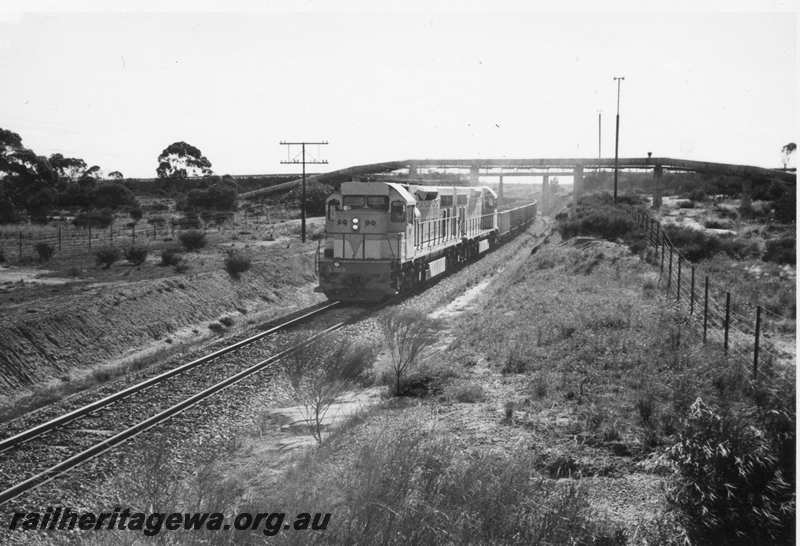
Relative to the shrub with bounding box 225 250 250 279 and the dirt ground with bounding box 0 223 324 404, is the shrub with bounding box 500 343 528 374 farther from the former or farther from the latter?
the shrub with bounding box 225 250 250 279

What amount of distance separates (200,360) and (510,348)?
7.00 metres

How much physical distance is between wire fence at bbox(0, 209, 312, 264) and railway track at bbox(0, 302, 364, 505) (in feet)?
73.3

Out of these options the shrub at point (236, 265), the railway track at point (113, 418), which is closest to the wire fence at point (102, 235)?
the shrub at point (236, 265)

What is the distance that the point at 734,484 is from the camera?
276 inches

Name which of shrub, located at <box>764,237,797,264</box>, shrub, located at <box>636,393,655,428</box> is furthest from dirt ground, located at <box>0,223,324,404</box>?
shrub, located at <box>764,237,797,264</box>

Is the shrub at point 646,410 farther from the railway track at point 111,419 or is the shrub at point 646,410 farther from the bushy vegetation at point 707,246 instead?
the bushy vegetation at point 707,246

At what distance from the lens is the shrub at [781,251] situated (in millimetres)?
29875

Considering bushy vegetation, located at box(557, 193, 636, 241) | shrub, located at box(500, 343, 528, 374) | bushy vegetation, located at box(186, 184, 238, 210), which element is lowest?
shrub, located at box(500, 343, 528, 374)

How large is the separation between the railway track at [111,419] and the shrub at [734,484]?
325 inches

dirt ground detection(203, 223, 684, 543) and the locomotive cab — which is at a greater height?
the locomotive cab

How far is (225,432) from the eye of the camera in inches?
460

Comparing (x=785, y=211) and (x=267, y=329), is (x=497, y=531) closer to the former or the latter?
(x=267, y=329)

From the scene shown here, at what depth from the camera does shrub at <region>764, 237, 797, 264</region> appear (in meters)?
29.9

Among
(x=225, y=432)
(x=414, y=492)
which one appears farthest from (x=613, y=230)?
(x=414, y=492)
